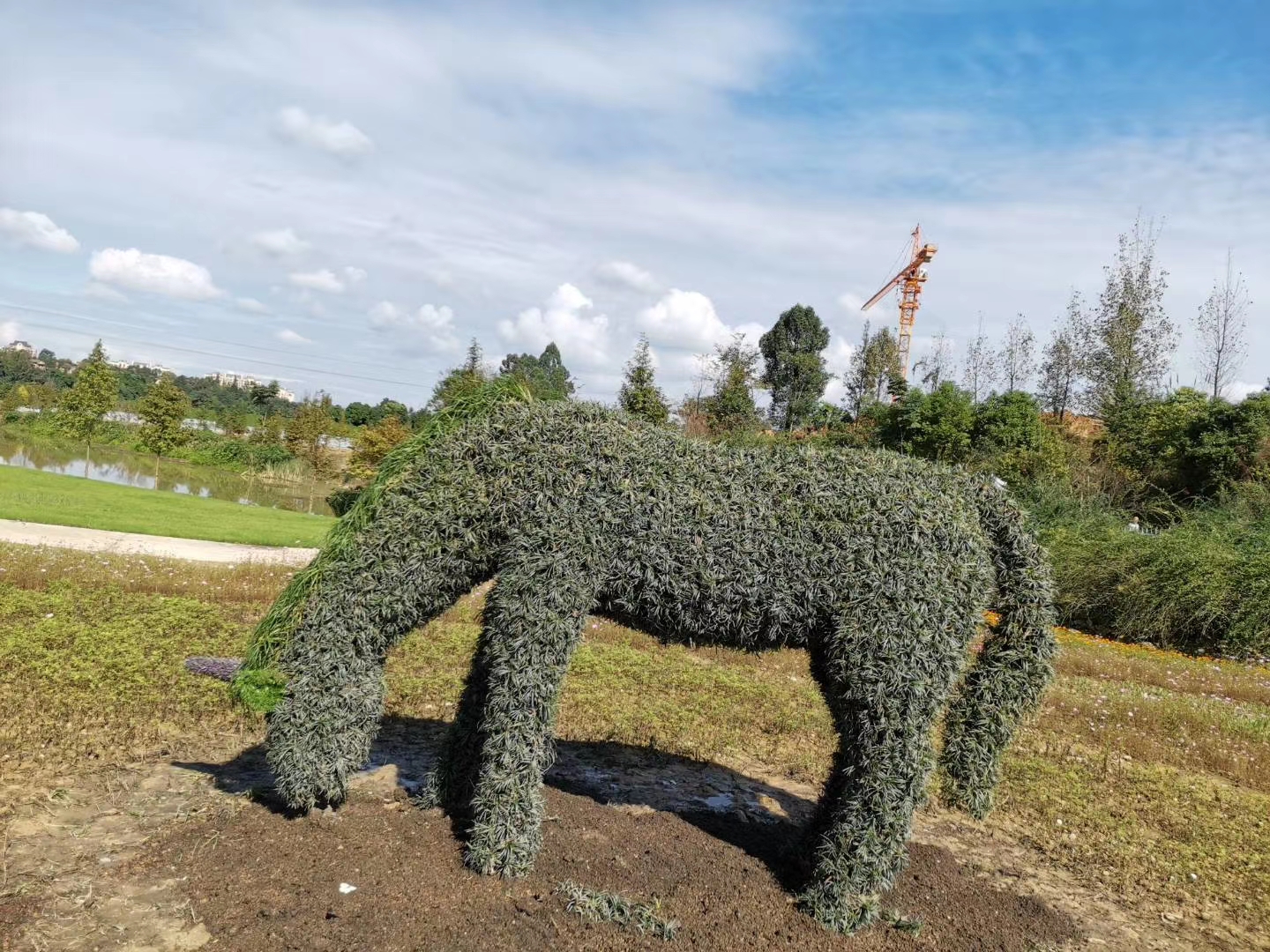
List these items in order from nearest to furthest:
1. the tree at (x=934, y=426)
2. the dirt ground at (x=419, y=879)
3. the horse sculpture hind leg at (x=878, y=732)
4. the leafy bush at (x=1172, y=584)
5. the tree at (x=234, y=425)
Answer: the dirt ground at (x=419, y=879) < the horse sculpture hind leg at (x=878, y=732) < the leafy bush at (x=1172, y=584) < the tree at (x=934, y=426) < the tree at (x=234, y=425)

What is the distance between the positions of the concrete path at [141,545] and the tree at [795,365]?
25471 mm

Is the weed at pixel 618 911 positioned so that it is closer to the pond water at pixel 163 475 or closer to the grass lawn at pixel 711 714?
the grass lawn at pixel 711 714

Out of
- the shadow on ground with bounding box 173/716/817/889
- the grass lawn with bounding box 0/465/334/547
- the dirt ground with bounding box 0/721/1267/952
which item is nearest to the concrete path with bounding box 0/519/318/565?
the grass lawn with bounding box 0/465/334/547

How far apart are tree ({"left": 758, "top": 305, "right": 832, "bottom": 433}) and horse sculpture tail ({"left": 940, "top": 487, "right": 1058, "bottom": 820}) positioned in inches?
1274

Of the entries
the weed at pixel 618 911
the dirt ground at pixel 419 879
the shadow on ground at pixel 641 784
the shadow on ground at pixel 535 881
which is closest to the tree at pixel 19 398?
the shadow on ground at pixel 641 784

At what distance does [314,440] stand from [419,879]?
1419 inches

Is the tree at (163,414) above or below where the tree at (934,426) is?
below

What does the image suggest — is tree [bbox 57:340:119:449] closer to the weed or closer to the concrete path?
the concrete path

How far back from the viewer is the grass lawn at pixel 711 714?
237 inches

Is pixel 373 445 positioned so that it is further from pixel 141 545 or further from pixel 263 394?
pixel 263 394

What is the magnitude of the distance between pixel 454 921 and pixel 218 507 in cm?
2094

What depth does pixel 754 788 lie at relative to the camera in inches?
265

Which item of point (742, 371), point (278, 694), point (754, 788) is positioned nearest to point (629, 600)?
point (278, 694)

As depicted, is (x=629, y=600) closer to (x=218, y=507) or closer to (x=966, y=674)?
(x=966, y=674)
